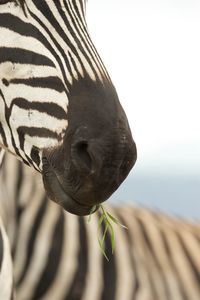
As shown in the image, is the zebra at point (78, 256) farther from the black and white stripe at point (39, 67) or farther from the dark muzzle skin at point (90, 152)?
the dark muzzle skin at point (90, 152)

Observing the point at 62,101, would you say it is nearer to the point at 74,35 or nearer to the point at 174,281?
the point at 74,35

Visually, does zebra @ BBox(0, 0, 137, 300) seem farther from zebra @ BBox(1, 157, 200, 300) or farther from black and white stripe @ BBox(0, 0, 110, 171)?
zebra @ BBox(1, 157, 200, 300)

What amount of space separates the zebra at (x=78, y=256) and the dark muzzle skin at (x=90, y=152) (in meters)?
1.63

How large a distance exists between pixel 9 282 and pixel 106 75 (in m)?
1.07

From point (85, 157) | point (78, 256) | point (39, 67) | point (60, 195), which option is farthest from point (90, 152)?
point (78, 256)

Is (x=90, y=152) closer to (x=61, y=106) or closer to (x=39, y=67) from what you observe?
(x=61, y=106)

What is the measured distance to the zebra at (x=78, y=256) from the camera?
557 cm

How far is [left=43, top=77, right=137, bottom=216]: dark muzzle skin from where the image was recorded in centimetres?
370

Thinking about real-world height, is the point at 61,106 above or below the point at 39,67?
below

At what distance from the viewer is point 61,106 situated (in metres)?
3.87

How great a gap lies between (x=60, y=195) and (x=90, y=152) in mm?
249

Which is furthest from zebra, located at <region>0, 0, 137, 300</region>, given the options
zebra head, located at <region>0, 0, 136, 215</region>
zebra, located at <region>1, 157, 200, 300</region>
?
zebra, located at <region>1, 157, 200, 300</region>

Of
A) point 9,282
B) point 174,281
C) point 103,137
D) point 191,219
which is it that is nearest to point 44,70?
point 103,137

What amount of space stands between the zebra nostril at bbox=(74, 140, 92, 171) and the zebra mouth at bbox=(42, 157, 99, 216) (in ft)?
0.56
